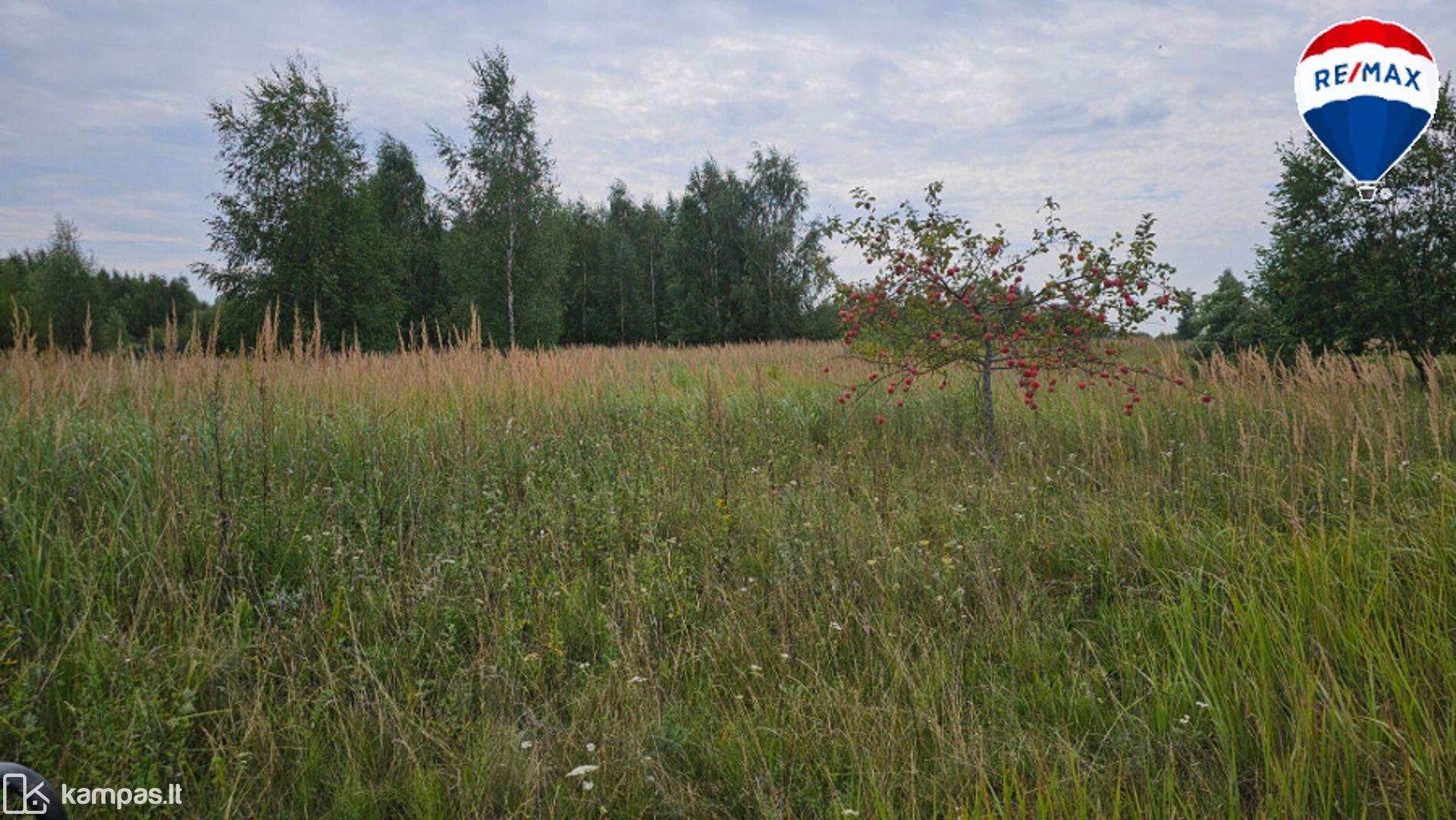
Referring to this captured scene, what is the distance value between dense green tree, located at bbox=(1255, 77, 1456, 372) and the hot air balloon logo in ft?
9.90

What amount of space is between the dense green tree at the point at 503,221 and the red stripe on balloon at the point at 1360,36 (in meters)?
21.2

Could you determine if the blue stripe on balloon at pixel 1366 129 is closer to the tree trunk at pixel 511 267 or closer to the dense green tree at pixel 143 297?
the tree trunk at pixel 511 267

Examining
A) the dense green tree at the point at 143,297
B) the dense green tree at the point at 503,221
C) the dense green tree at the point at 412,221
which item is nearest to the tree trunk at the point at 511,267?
the dense green tree at the point at 503,221

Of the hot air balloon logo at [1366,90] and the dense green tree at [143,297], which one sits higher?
the dense green tree at [143,297]

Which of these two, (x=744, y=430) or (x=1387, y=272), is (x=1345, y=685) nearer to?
(x=744, y=430)

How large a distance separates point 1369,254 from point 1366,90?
4992mm

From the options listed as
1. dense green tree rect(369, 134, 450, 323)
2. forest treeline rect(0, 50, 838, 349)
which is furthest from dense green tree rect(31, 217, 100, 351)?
dense green tree rect(369, 134, 450, 323)

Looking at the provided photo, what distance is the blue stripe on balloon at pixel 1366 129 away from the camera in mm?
7547

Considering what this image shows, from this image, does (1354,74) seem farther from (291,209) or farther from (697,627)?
(291,209)

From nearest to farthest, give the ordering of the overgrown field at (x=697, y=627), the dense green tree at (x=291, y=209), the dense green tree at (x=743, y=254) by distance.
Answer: the overgrown field at (x=697, y=627) → the dense green tree at (x=291, y=209) → the dense green tree at (x=743, y=254)

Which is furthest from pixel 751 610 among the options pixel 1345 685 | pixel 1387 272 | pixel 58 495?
pixel 1387 272

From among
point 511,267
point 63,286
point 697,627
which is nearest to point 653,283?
point 511,267

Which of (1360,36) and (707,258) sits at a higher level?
(707,258)

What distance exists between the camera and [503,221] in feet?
77.6
